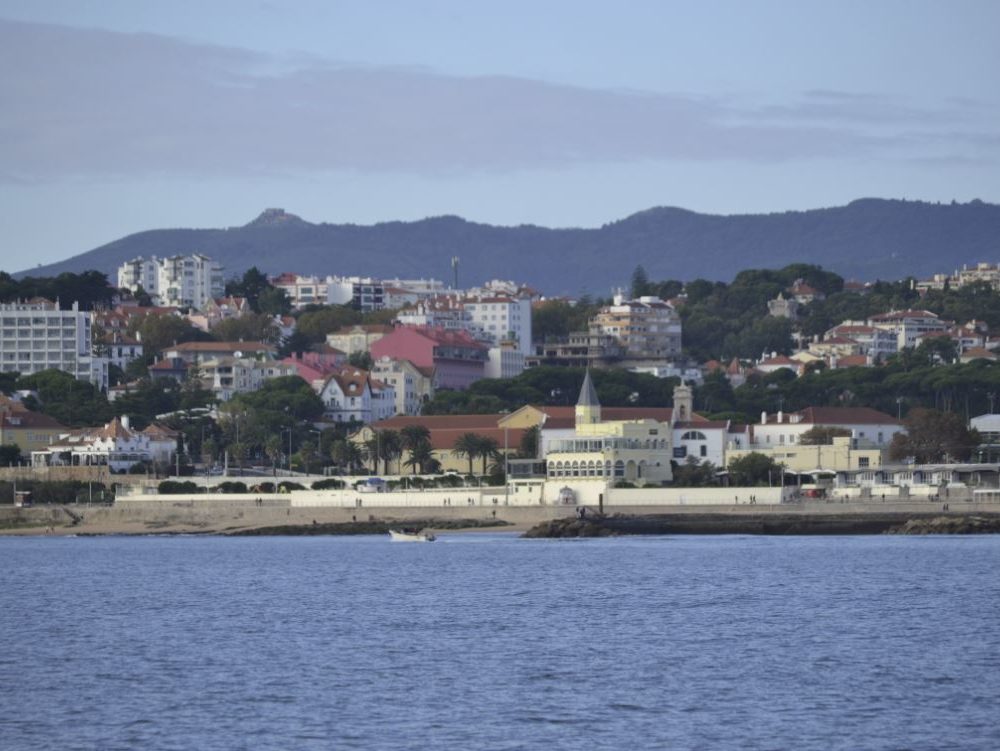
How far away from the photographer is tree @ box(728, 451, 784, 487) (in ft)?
335

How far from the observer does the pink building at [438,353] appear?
155 meters

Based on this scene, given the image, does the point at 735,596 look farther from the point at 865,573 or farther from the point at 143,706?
the point at 143,706

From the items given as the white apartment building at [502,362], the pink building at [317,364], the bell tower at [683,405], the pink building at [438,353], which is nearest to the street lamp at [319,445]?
the pink building at [317,364]

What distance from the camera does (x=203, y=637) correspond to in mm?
46250

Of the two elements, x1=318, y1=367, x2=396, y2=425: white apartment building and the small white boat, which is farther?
x1=318, y1=367, x2=396, y2=425: white apartment building

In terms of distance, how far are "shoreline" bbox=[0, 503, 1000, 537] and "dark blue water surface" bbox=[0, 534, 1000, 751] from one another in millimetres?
17198

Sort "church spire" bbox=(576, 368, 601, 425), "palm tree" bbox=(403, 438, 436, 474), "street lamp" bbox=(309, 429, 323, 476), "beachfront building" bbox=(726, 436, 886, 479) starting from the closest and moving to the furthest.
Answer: "beachfront building" bbox=(726, 436, 886, 479) → "church spire" bbox=(576, 368, 601, 425) → "palm tree" bbox=(403, 438, 436, 474) → "street lamp" bbox=(309, 429, 323, 476)

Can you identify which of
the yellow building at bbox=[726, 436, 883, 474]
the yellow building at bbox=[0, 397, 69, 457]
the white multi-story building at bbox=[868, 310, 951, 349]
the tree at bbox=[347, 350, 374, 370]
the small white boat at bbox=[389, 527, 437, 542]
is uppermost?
the white multi-story building at bbox=[868, 310, 951, 349]

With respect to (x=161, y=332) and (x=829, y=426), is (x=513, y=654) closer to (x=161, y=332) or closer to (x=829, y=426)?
(x=829, y=426)

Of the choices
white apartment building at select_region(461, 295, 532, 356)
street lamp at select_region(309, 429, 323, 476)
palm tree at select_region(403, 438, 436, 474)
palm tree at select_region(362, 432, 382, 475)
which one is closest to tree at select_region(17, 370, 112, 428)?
street lamp at select_region(309, 429, 323, 476)

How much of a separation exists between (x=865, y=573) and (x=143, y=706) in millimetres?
30869

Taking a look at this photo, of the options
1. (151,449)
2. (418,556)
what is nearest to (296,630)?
(418,556)

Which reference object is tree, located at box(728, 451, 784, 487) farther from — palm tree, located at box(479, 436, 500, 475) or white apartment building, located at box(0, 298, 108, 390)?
white apartment building, located at box(0, 298, 108, 390)

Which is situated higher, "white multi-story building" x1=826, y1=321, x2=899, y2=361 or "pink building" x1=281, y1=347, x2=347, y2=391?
"white multi-story building" x1=826, y1=321, x2=899, y2=361
